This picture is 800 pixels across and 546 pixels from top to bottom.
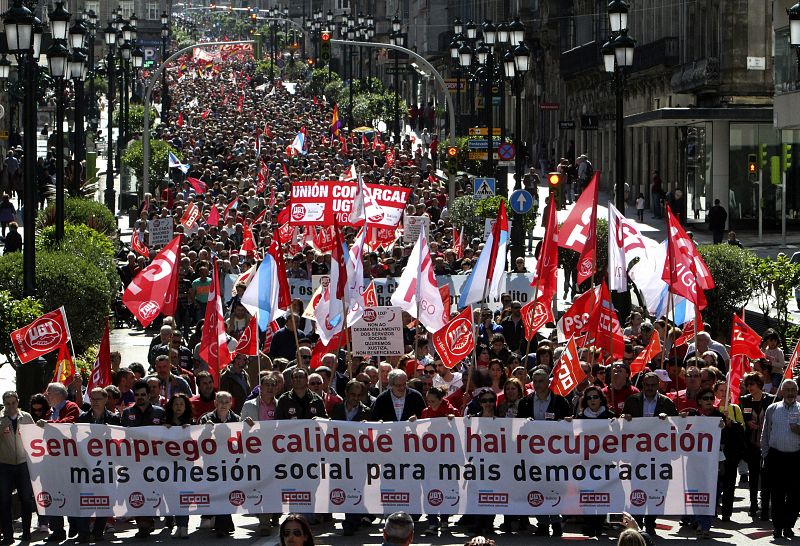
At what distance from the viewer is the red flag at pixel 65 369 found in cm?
1628

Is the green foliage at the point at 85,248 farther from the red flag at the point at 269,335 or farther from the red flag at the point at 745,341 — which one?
the red flag at the point at 745,341

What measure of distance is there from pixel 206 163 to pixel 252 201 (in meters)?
15.9

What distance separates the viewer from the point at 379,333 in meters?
17.8

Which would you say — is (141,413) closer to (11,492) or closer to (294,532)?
(11,492)

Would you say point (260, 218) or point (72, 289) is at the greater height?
point (260, 218)

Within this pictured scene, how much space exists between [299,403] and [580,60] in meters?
56.8

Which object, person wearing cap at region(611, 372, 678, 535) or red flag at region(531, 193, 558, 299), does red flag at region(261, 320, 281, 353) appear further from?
person wearing cap at region(611, 372, 678, 535)

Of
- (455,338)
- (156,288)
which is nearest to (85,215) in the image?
(156,288)

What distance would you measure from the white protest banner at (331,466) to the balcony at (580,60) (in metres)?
52.6

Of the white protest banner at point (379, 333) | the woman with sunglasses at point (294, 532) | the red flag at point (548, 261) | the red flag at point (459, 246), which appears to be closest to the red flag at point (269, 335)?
the white protest banner at point (379, 333)

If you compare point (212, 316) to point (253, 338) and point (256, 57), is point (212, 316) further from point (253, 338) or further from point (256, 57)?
point (256, 57)

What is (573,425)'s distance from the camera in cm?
1432

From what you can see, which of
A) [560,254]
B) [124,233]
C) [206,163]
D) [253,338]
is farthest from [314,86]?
[253,338]

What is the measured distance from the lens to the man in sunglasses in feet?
47.9
